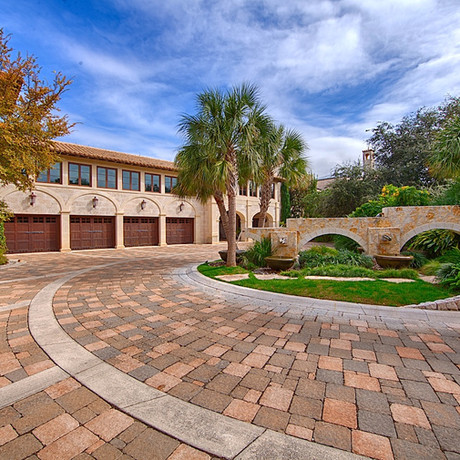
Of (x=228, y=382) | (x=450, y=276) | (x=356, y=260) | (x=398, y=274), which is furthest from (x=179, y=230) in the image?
(x=228, y=382)

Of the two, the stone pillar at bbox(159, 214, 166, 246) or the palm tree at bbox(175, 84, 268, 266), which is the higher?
the palm tree at bbox(175, 84, 268, 266)

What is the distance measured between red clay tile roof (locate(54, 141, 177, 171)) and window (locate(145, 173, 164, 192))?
95 centimetres

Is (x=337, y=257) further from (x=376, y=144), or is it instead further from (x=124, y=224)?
(x=376, y=144)

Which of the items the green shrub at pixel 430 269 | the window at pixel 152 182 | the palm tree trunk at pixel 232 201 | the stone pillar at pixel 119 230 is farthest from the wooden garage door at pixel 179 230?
the green shrub at pixel 430 269

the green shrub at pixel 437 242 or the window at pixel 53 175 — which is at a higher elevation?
the window at pixel 53 175

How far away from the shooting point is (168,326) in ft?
14.6

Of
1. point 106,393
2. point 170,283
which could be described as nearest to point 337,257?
point 170,283

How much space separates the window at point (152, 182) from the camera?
69.2 ft

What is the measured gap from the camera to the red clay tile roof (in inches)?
672

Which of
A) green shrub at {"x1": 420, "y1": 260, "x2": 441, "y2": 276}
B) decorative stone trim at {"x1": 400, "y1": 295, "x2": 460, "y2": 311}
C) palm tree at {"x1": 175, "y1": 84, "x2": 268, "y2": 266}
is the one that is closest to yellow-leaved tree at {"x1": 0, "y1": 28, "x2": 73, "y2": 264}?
palm tree at {"x1": 175, "y1": 84, "x2": 268, "y2": 266}

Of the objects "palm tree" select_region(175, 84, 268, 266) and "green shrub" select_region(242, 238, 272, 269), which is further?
"green shrub" select_region(242, 238, 272, 269)

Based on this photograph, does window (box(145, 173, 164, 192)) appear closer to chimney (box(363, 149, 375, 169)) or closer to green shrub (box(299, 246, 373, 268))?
green shrub (box(299, 246, 373, 268))

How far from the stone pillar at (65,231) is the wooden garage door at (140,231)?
3770mm

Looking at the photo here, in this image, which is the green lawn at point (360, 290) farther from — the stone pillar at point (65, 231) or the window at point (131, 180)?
the window at point (131, 180)
